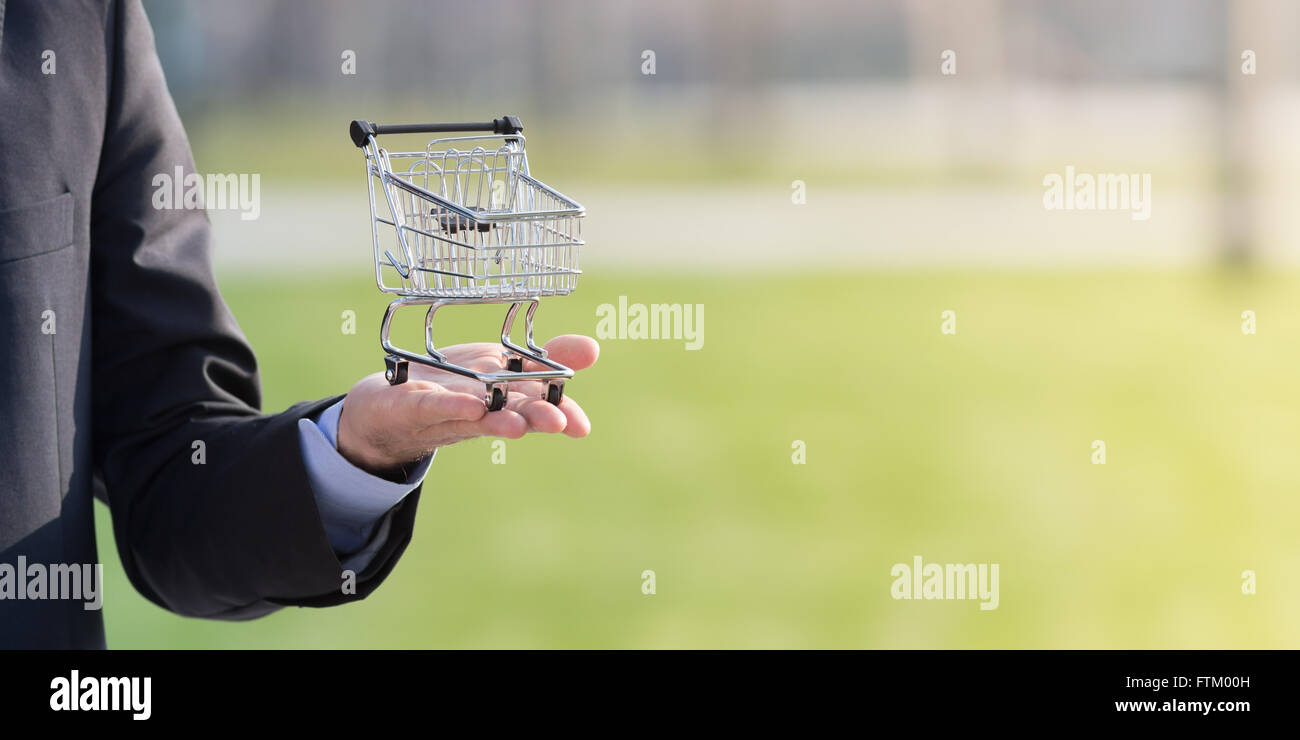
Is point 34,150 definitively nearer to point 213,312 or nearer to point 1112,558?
point 213,312

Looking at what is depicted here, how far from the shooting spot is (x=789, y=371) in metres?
8.62

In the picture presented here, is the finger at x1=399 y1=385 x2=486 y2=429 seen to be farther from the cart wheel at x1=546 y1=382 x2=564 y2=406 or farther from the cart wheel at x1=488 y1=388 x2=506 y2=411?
the cart wheel at x1=546 y1=382 x2=564 y2=406

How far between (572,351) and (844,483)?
16.3ft

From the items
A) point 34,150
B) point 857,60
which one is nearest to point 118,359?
point 34,150

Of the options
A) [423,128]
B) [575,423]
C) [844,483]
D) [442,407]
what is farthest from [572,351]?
[844,483]

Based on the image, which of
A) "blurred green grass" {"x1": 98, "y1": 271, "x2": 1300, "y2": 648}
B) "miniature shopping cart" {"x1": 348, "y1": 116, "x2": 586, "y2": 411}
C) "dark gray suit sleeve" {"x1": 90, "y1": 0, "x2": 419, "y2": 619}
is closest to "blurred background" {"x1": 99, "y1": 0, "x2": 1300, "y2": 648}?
"blurred green grass" {"x1": 98, "y1": 271, "x2": 1300, "y2": 648}

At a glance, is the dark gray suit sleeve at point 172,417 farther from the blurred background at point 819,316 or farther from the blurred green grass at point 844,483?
the blurred green grass at point 844,483

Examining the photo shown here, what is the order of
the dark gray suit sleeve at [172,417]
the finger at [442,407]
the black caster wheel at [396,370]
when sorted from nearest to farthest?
the finger at [442,407]
the black caster wheel at [396,370]
the dark gray suit sleeve at [172,417]

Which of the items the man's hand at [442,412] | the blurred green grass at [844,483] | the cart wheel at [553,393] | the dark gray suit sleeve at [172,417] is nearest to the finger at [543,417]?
the man's hand at [442,412]

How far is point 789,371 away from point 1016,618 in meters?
3.46

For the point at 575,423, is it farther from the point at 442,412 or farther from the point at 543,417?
the point at 442,412

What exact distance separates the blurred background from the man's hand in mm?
1542

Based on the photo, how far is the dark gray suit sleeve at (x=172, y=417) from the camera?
207 centimetres

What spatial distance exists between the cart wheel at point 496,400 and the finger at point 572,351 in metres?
0.18
